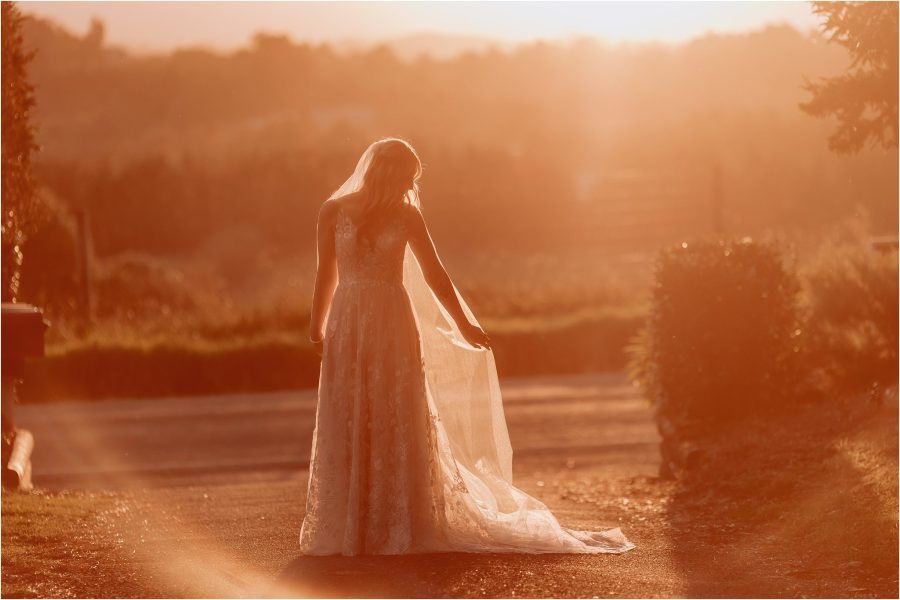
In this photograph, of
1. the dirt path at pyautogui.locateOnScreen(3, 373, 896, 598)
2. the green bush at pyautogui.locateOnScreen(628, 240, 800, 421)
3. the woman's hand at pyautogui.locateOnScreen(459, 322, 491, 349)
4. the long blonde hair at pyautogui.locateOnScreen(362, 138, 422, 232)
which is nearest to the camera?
the dirt path at pyautogui.locateOnScreen(3, 373, 896, 598)

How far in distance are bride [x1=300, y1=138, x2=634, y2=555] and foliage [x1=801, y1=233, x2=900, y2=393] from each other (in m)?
4.67

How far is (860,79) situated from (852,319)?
7.31 feet

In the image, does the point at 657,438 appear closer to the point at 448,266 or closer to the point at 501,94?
the point at 448,266

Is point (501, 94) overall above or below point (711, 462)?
above

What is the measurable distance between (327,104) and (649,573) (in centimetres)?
9733

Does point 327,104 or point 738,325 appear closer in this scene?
point 738,325

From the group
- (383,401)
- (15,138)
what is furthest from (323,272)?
(15,138)

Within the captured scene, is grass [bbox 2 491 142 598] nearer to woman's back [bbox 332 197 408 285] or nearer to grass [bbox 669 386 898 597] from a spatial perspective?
woman's back [bbox 332 197 408 285]

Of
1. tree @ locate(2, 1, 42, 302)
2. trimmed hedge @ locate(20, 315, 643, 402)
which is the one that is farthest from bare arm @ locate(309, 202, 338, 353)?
trimmed hedge @ locate(20, 315, 643, 402)

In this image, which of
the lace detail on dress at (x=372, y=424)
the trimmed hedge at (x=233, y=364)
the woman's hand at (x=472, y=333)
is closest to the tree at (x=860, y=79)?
the woman's hand at (x=472, y=333)

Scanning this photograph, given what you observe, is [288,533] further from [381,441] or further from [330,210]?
[330,210]

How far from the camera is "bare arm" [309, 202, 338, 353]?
7786mm

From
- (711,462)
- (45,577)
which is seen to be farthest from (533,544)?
(711,462)

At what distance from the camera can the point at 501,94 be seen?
99.0 m
